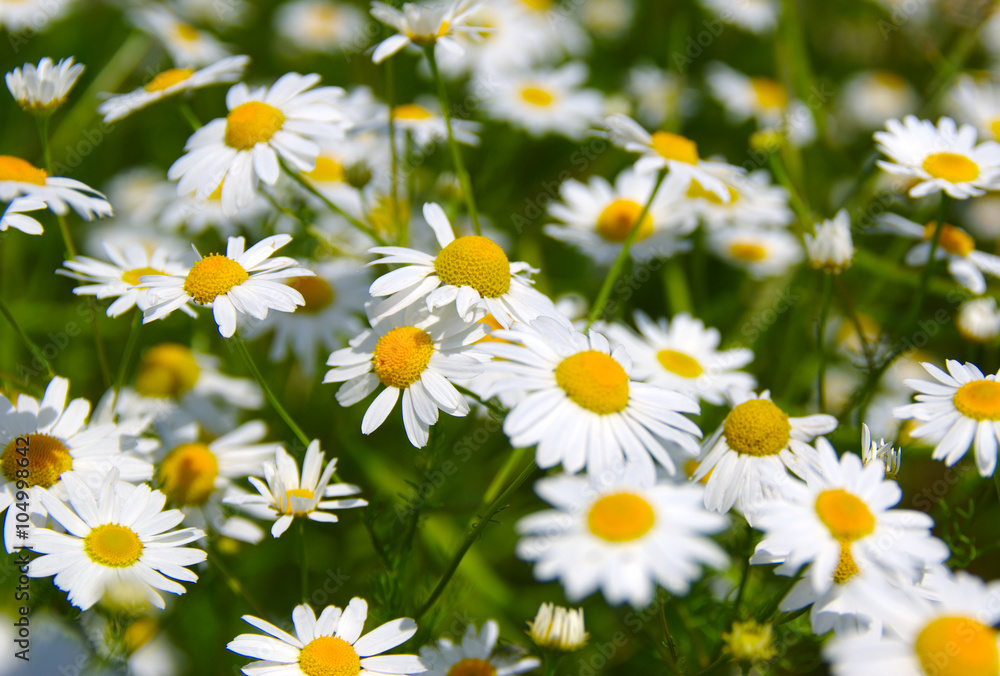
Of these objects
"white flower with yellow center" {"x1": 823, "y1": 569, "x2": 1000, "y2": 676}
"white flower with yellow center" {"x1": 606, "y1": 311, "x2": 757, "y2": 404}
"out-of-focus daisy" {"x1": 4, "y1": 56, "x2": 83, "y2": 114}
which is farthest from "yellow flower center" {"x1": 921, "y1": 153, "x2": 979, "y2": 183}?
"out-of-focus daisy" {"x1": 4, "y1": 56, "x2": 83, "y2": 114}

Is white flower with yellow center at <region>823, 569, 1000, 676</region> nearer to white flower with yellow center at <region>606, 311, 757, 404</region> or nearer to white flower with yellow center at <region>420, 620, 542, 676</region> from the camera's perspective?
white flower with yellow center at <region>420, 620, 542, 676</region>

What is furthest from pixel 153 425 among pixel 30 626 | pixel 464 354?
pixel 464 354

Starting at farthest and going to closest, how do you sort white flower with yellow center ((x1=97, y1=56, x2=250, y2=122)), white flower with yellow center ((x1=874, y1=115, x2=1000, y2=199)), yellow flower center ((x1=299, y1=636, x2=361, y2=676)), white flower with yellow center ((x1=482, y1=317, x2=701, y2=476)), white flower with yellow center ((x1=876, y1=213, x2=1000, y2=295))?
white flower with yellow center ((x1=876, y1=213, x2=1000, y2=295)) < white flower with yellow center ((x1=97, y1=56, x2=250, y2=122)) < white flower with yellow center ((x1=874, y1=115, x2=1000, y2=199)) < yellow flower center ((x1=299, y1=636, x2=361, y2=676)) < white flower with yellow center ((x1=482, y1=317, x2=701, y2=476))

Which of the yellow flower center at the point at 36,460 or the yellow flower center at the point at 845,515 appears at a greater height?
the yellow flower center at the point at 845,515

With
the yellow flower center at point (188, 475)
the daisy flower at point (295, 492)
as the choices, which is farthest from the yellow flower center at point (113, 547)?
the yellow flower center at point (188, 475)

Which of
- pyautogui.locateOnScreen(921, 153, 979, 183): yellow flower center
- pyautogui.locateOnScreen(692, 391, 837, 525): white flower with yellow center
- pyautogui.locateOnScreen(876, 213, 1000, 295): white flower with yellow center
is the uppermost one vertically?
pyautogui.locateOnScreen(921, 153, 979, 183): yellow flower center

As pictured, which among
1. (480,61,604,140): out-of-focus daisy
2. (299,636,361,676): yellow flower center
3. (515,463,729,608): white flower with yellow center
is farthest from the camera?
(480,61,604,140): out-of-focus daisy

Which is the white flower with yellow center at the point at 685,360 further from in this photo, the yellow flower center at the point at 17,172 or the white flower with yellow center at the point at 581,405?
the yellow flower center at the point at 17,172
